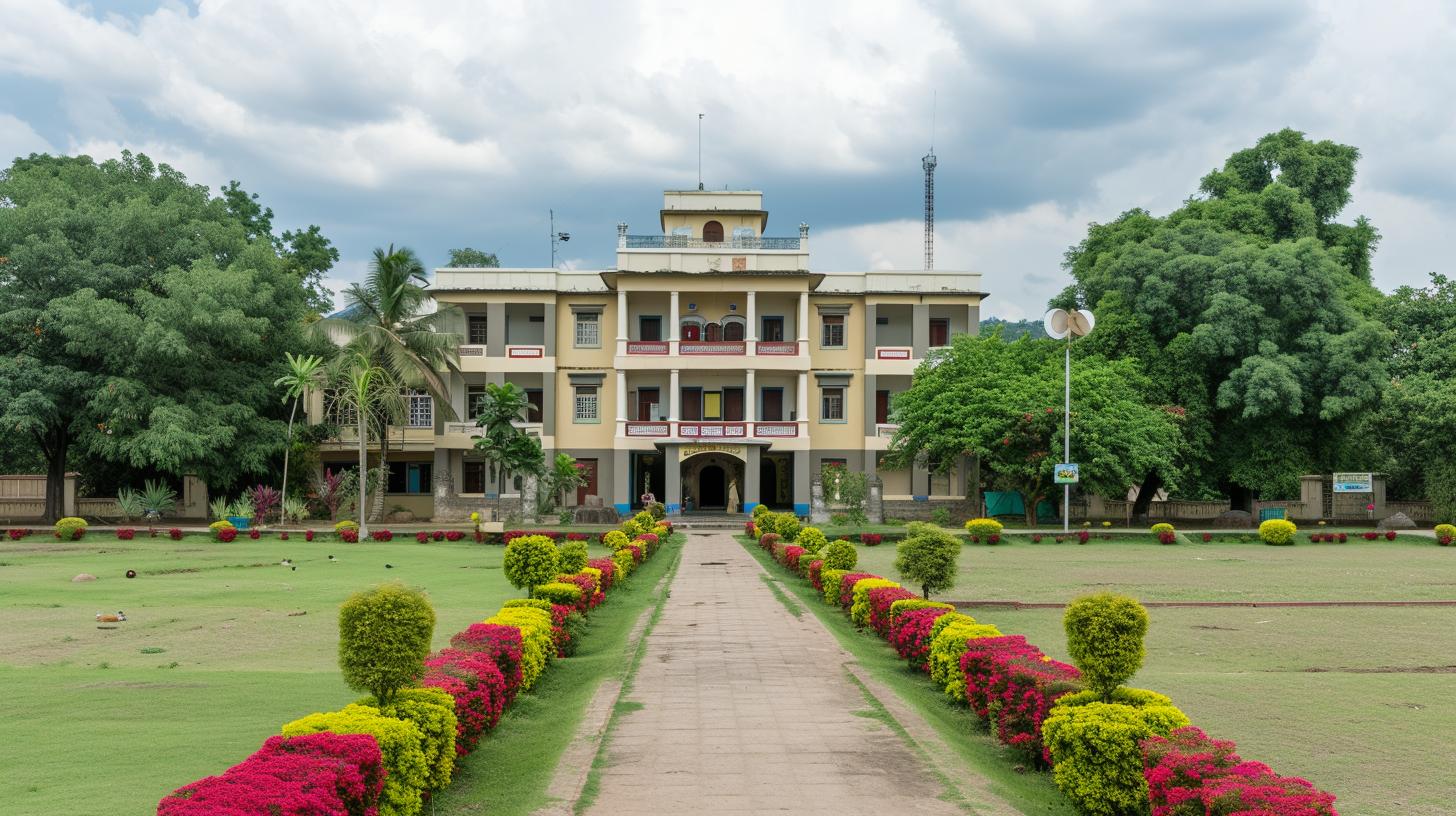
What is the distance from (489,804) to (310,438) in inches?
1290

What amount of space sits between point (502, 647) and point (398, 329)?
94.6ft

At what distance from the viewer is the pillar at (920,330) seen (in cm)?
3944

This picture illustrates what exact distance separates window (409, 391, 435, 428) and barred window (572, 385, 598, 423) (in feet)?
17.8

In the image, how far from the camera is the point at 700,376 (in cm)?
3966

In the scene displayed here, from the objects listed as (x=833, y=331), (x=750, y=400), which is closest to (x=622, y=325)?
(x=750, y=400)

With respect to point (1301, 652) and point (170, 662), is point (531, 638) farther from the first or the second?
point (1301, 652)

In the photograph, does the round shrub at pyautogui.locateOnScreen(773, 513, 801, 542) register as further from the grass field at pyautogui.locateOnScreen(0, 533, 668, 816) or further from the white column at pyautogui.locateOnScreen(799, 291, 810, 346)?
the white column at pyautogui.locateOnScreen(799, 291, 810, 346)

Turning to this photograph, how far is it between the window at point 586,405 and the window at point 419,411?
5397mm

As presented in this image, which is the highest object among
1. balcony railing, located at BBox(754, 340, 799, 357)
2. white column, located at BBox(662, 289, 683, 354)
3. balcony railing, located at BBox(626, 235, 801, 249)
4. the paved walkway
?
balcony railing, located at BBox(626, 235, 801, 249)

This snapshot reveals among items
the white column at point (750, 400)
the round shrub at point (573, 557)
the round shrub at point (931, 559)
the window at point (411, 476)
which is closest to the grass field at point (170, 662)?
the round shrub at point (573, 557)

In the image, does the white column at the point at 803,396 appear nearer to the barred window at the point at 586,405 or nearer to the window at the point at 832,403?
the window at the point at 832,403

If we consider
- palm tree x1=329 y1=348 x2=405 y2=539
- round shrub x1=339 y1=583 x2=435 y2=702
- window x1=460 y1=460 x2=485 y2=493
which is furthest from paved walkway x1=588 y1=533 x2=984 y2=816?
window x1=460 y1=460 x2=485 y2=493

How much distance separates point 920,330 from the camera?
3959cm

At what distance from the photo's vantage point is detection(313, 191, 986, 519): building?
3800cm
